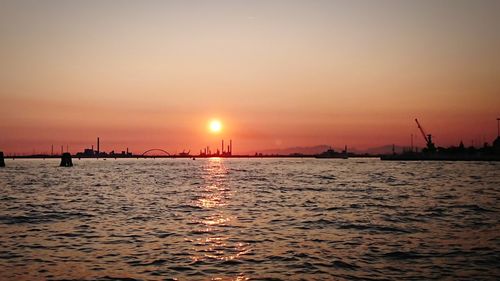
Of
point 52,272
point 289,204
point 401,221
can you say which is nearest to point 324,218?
point 401,221

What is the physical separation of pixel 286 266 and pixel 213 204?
22.9 meters

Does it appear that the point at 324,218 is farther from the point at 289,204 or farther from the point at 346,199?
the point at 346,199

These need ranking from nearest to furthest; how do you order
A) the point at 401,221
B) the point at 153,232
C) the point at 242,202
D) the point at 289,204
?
1. the point at 153,232
2. the point at 401,221
3. the point at 289,204
4. the point at 242,202

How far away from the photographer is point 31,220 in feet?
90.8

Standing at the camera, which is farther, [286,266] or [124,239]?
[124,239]

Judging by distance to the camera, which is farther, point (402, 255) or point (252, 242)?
point (252, 242)

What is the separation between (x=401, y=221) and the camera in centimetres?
2655

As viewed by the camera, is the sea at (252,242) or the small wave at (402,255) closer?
the sea at (252,242)

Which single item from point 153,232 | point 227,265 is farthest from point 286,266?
point 153,232

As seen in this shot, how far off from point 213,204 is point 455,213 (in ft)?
61.4

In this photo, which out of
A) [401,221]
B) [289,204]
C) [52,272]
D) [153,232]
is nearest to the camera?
[52,272]

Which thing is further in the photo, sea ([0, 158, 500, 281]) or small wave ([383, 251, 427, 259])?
small wave ([383, 251, 427, 259])

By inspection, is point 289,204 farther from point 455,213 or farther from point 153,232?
point 153,232

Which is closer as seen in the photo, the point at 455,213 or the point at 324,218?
the point at 324,218
